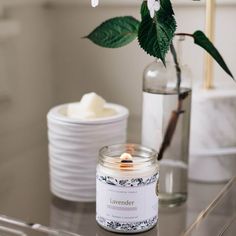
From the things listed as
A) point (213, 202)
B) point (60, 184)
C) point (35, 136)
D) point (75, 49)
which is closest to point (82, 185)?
point (60, 184)

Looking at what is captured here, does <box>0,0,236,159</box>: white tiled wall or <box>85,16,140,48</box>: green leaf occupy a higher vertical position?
<box>85,16,140,48</box>: green leaf

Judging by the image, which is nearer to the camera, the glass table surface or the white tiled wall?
the glass table surface

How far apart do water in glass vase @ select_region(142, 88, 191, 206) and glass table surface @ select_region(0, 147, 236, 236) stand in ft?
0.08

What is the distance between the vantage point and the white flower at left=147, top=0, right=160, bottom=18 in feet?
2.11

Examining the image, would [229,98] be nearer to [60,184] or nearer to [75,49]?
[60,184]

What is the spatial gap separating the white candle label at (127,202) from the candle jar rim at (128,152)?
2 centimetres

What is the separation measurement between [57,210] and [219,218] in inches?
8.5

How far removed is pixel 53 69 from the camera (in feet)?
3.82

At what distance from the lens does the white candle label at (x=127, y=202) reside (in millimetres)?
644

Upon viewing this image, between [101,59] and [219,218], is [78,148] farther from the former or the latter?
[101,59]

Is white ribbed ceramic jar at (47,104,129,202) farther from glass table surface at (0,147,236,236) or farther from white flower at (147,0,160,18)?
white flower at (147,0,160,18)

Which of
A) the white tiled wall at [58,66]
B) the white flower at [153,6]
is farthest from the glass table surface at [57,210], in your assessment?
the white flower at [153,6]

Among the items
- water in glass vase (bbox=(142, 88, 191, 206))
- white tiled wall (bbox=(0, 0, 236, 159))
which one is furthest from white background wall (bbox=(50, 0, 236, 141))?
water in glass vase (bbox=(142, 88, 191, 206))

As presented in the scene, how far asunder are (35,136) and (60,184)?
1.01 feet
